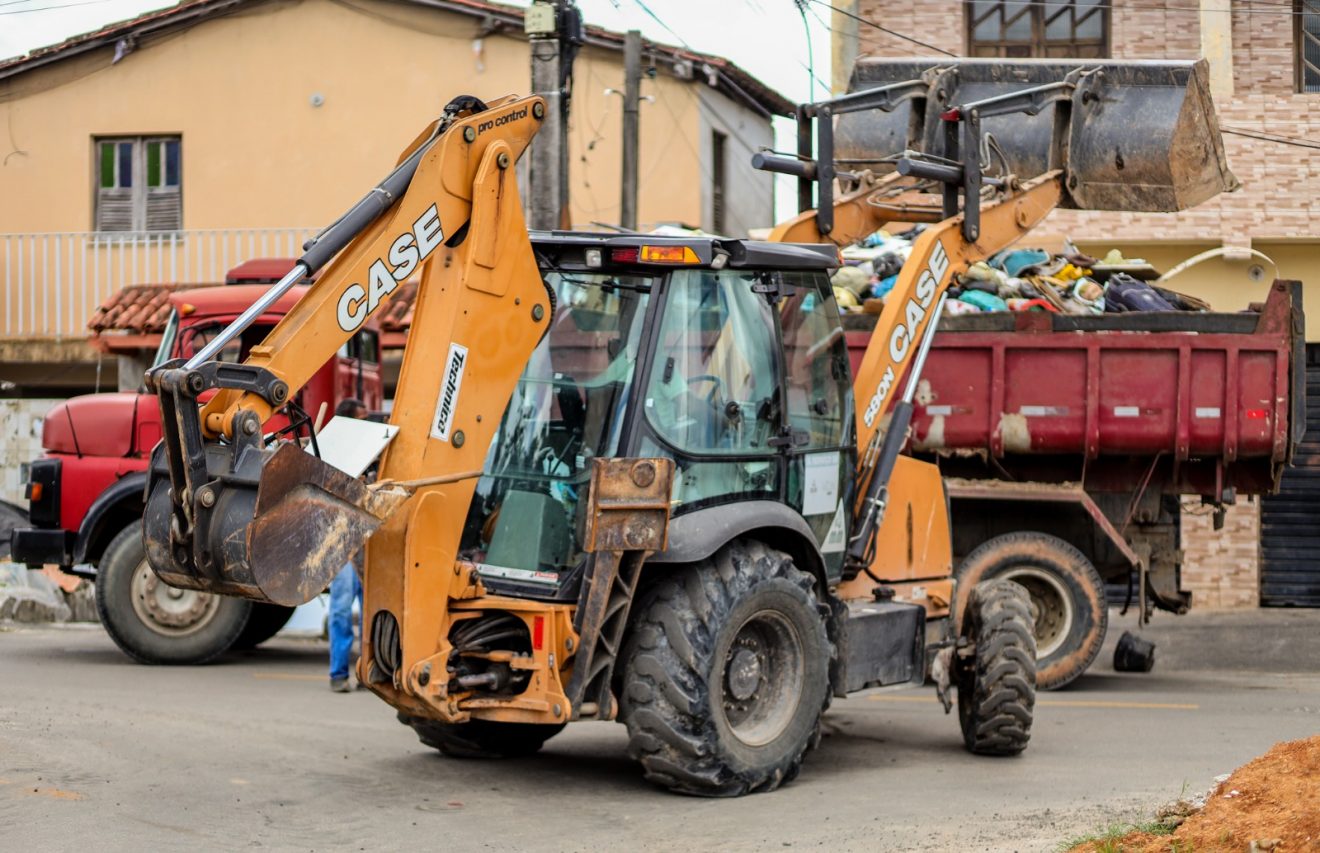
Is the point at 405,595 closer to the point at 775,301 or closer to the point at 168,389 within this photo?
the point at 168,389

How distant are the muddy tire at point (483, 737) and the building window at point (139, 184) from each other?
56.3 ft

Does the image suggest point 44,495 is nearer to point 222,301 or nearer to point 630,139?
point 222,301

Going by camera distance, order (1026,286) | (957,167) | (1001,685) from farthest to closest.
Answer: (1026,286) → (957,167) → (1001,685)

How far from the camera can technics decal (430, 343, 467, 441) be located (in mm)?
7480

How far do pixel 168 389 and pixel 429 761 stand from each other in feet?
10.0

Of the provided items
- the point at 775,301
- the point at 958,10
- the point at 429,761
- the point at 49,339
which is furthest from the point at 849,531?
the point at 49,339

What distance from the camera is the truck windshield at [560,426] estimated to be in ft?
26.2

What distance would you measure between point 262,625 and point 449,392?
7.34 metres

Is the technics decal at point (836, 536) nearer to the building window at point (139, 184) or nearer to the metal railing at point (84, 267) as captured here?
the metal railing at point (84, 267)

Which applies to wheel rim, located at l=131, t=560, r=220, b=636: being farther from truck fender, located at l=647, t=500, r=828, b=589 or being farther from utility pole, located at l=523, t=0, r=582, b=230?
truck fender, located at l=647, t=500, r=828, b=589

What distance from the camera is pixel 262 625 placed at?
46.8ft

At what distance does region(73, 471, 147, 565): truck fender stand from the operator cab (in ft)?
18.8

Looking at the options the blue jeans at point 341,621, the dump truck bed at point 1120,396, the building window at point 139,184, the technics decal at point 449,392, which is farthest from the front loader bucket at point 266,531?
the building window at point 139,184

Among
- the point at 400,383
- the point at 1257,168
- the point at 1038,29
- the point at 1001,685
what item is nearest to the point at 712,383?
the point at 400,383
